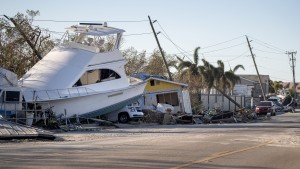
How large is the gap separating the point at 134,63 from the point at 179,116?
28269 mm

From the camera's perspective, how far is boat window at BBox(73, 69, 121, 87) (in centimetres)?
3272

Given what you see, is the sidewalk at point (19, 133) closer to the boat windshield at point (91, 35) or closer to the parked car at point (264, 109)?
the boat windshield at point (91, 35)

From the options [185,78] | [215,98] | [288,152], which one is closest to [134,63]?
[185,78]

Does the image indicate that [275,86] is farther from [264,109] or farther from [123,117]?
[123,117]

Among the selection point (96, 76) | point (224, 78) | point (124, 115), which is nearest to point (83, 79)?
point (96, 76)

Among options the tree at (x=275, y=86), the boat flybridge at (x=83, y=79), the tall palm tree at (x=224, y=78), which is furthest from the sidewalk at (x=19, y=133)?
the tree at (x=275, y=86)

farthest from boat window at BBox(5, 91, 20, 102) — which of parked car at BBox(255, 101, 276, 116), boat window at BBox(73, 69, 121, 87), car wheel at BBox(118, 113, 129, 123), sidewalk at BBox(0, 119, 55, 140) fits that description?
parked car at BBox(255, 101, 276, 116)

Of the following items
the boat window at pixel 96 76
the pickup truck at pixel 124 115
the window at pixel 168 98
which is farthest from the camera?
the window at pixel 168 98

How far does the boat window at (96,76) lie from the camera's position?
32719mm

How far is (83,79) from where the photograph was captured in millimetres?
32844

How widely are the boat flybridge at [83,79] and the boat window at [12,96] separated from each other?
4.22 feet

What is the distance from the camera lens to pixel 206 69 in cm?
6088

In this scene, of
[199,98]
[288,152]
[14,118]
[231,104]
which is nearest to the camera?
[288,152]

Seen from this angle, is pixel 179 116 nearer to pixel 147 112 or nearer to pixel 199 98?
pixel 147 112
